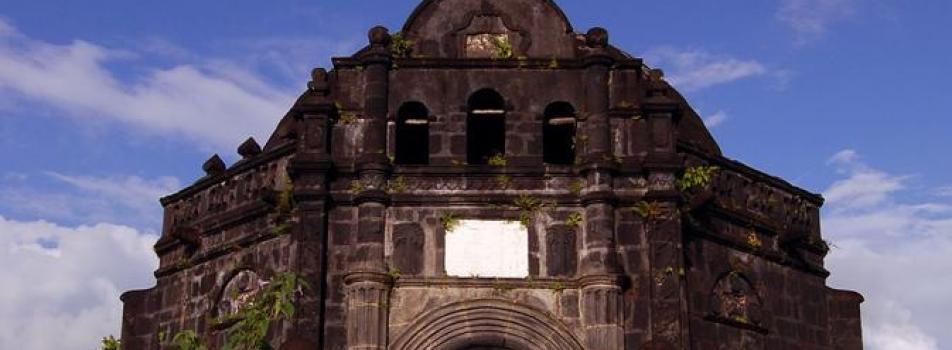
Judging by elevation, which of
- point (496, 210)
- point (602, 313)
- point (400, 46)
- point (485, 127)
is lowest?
point (602, 313)

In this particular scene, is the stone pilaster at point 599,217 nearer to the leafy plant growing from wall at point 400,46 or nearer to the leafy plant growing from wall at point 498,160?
the leafy plant growing from wall at point 498,160

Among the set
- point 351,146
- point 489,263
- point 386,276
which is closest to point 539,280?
point 489,263

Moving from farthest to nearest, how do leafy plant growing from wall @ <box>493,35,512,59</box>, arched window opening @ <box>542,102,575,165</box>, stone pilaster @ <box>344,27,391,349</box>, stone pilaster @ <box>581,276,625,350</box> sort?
leafy plant growing from wall @ <box>493,35,512,59</box> → arched window opening @ <box>542,102,575,165</box> → stone pilaster @ <box>344,27,391,349</box> → stone pilaster @ <box>581,276,625,350</box>

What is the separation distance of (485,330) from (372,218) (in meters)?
2.10

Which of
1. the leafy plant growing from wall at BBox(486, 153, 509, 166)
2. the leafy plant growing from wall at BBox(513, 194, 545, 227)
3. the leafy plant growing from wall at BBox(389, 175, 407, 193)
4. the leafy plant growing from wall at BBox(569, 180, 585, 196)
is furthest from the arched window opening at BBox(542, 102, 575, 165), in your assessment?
the leafy plant growing from wall at BBox(389, 175, 407, 193)

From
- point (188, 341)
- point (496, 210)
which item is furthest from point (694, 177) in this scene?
point (188, 341)

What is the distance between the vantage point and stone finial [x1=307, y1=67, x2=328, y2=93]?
774 inches

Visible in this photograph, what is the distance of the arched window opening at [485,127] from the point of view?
64.8 feet

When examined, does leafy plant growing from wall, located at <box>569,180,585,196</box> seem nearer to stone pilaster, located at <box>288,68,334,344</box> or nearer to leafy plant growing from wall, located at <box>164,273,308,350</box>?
stone pilaster, located at <box>288,68,334,344</box>

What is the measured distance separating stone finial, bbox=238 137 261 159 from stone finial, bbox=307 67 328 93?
8.98 feet

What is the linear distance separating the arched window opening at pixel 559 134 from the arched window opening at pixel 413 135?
1672mm

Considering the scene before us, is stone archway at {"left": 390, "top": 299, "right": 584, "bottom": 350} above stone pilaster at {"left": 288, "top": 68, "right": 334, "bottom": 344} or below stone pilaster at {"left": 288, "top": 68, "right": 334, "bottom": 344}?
below

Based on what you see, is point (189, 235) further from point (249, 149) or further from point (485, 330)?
point (485, 330)

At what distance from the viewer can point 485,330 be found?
1834cm
